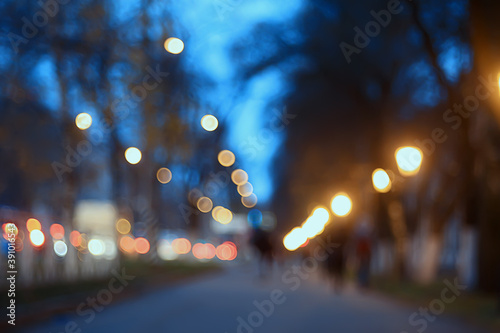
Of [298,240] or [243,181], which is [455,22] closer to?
[243,181]

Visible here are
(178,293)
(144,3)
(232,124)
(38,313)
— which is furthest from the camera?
(232,124)

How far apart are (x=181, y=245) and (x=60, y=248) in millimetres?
36420

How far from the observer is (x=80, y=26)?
1836 cm

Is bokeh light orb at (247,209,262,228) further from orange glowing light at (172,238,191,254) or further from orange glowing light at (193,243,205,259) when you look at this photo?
orange glowing light at (172,238,191,254)

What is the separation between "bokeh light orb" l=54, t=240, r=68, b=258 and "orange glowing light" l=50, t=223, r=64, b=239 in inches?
5.9

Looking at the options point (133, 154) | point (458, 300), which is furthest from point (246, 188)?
point (458, 300)

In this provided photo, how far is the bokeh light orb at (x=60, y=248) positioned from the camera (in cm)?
2131

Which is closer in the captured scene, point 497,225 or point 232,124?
point 497,225

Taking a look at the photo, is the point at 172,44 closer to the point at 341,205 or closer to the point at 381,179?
the point at 381,179

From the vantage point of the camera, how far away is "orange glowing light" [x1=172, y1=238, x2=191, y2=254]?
56834mm

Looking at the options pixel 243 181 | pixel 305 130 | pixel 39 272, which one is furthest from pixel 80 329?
pixel 243 181

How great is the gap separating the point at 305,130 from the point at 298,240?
40731mm

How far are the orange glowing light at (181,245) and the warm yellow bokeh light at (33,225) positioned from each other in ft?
120

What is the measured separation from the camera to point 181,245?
58000 mm
